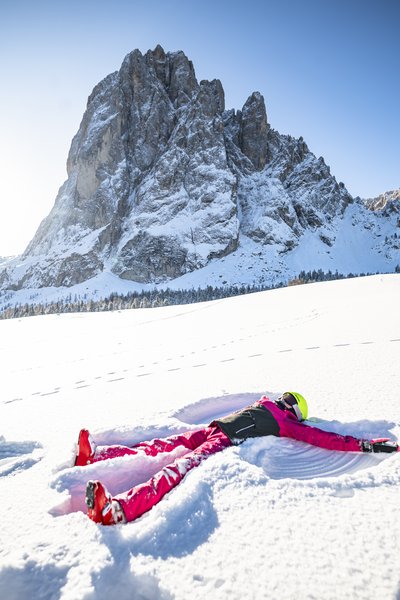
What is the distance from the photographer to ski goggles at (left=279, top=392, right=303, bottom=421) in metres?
3.78

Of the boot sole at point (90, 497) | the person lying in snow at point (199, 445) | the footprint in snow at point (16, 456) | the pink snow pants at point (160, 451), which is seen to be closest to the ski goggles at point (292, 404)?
the person lying in snow at point (199, 445)

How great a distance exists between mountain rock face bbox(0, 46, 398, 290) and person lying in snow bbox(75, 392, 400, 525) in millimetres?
144978

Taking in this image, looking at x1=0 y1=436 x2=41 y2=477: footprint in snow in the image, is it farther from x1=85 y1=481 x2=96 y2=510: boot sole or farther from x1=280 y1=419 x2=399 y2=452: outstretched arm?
x1=280 y1=419 x2=399 y2=452: outstretched arm

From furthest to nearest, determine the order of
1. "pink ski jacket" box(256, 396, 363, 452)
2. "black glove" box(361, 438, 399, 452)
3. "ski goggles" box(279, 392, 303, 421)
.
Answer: "ski goggles" box(279, 392, 303, 421) < "pink ski jacket" box(256, 396, 363, 452) < "black glove" box(361, 438, 399, 452)

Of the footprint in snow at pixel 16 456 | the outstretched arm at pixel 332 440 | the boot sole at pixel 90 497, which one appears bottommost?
the outstretched arm at pixel 332 440

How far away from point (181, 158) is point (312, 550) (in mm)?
175470

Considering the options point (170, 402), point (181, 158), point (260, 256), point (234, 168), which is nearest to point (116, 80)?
point (181, 158)

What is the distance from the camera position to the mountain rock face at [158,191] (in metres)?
155

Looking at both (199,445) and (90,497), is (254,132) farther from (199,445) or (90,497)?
(90,497)

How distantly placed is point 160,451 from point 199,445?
1.33 feet

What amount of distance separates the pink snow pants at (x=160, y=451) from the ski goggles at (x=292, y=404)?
3.19 feet

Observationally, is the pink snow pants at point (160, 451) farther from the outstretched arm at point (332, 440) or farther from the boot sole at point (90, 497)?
the outstretched arm at point (332, 440)

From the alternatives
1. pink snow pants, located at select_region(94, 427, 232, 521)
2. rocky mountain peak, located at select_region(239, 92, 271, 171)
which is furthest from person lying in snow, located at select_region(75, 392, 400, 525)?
rocky mountain peak, located at select_region(239, 92, 271, 171)

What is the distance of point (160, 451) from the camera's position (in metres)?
3.23
